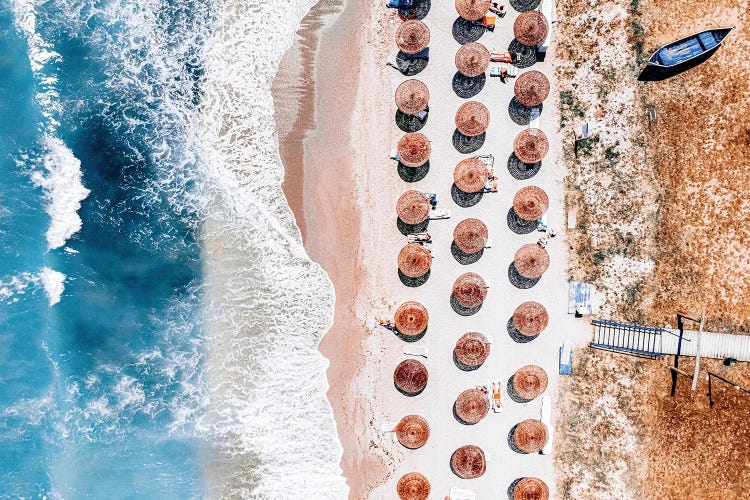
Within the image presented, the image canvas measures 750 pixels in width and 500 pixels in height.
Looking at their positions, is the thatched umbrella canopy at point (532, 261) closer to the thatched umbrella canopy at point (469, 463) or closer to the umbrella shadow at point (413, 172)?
the umbrella shadow at point (413, 172)

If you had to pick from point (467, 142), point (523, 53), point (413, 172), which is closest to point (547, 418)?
point (413, 172)

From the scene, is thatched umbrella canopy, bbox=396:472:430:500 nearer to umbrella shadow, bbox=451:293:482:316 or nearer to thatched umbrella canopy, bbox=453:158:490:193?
umbrella shadow, bbox=451:293:482:316

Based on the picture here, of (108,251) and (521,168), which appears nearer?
(521,168)

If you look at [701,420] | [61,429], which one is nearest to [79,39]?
[61,429]

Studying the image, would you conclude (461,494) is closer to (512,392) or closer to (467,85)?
(512,392)

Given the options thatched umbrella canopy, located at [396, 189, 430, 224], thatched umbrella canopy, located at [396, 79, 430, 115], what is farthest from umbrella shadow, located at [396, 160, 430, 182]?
thatched umbrella canopy, located at [396, 79, 430, 115]

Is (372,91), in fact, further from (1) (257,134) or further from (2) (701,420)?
(2) (701,420)

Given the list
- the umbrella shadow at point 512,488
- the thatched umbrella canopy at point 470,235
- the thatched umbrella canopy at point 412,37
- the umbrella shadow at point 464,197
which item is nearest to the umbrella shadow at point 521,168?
the umbrella shadow at point 464,197
